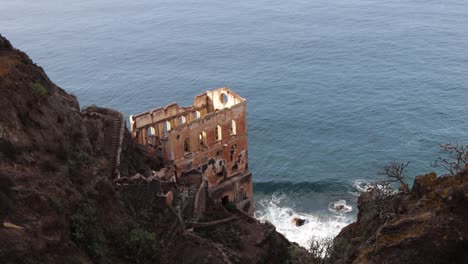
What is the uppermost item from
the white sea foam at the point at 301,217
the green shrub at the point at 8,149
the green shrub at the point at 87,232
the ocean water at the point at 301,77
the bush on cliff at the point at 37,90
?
the bush on cliff at the point at 37,90

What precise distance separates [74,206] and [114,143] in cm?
1839

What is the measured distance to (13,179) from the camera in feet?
120

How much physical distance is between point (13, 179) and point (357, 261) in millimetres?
21390

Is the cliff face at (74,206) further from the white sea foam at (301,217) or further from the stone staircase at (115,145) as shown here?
the white sea foam at (301,217)

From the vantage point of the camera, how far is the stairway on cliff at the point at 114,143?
5530 cm

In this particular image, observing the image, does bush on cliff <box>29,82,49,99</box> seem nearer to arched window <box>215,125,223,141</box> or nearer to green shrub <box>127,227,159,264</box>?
green shrub <box>127,227,159,264</box>

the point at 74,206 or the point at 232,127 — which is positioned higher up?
the point at 74,206

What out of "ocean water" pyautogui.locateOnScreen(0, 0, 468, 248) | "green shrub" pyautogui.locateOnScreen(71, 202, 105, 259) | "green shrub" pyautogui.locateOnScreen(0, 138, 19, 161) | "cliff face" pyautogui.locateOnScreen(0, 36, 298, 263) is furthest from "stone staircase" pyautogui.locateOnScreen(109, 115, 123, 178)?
"ocean water" pyautogui.locateOnScreen(0, 0, 468, 248)

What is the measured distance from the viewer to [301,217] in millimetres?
95938

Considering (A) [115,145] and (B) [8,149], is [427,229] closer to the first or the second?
(B) [8,149]

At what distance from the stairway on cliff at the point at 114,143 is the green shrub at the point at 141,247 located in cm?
1040

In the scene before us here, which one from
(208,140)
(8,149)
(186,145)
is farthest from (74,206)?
(208,140)

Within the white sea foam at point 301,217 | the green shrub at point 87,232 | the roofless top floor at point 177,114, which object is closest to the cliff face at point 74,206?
the green shrub at point 87,232

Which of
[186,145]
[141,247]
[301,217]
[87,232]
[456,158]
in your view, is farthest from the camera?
[301,217]
